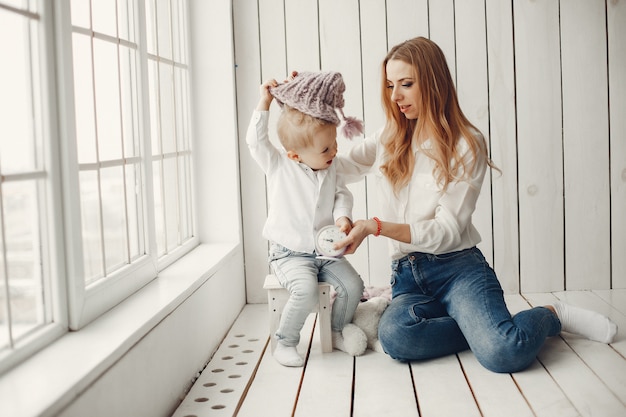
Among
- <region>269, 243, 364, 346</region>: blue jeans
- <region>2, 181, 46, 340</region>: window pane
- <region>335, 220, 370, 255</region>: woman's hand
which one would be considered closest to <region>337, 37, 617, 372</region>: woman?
<region>335, 220, 370, 255</region>: woman's hand

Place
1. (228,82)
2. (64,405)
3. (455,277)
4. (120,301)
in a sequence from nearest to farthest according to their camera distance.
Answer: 1. (64,405)
2. (120,301)
3. (455,277)
4. (228,82)

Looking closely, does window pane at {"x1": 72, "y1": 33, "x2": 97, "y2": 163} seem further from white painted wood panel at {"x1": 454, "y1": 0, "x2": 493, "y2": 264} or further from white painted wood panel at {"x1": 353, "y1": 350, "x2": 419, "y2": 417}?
white painted wood panel at {"x1": 454, "y1": 0, "x2": 493, "y2": 264}

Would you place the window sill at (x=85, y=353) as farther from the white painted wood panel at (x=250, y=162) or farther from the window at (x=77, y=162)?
the white painted wood panel at (x=250, y=162)

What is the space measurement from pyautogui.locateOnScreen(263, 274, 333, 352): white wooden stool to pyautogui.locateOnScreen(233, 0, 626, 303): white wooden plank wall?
811 mm

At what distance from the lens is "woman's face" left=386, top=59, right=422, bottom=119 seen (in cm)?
245

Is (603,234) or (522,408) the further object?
(603,234)

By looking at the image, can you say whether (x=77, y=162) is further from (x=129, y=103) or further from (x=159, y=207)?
(x=159, y=207)

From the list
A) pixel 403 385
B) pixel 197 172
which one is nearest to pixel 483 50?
pixel 197 172

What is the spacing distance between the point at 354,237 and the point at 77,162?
0.93 metres

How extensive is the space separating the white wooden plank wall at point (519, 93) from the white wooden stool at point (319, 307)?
0.81m

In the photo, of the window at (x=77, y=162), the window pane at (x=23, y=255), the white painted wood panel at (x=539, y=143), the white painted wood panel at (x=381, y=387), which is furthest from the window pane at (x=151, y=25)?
the white painted wood panel at (x=539, y=143)

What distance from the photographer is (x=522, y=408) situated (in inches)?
75.7

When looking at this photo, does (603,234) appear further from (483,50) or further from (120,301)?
(120,301)

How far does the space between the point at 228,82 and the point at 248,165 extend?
0.38 m
